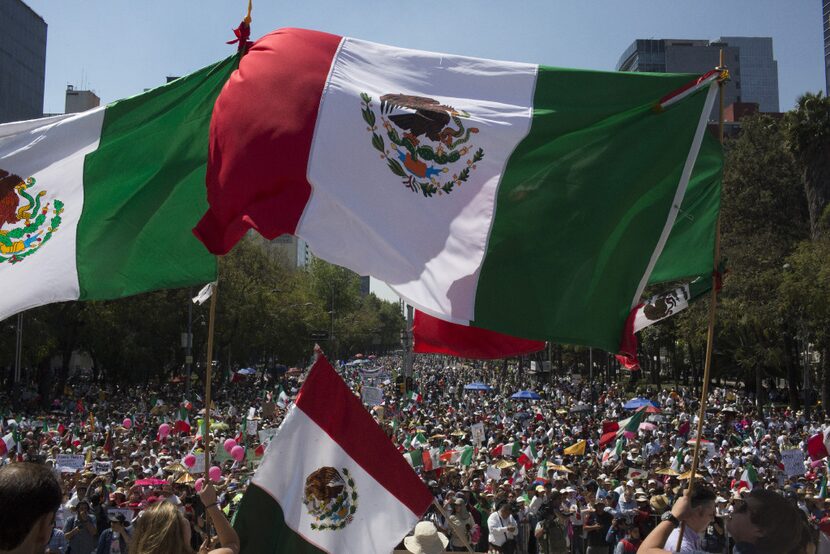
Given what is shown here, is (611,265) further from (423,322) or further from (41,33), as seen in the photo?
(41,33)

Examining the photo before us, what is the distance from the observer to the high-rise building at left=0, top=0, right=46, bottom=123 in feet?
270

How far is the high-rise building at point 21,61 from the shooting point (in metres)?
82.2

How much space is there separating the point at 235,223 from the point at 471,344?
2.17 m

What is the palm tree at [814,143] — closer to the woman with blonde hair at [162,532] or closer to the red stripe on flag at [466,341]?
the red stripe on flag at [466,341]

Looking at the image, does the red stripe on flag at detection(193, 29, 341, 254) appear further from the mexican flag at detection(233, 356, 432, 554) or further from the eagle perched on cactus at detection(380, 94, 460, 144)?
the mexican flag at detection(233, 356, 432, 554)

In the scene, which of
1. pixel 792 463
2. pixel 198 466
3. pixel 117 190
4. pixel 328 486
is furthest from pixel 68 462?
pixel 792 463

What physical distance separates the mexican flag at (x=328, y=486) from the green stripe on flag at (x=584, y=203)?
1.22 meters

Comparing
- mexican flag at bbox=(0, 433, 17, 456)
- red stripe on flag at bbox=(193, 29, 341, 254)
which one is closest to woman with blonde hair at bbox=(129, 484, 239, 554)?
red stripe on flag at bbox=(193, 29, 341, 254)

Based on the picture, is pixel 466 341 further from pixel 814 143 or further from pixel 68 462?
pixel 814 143

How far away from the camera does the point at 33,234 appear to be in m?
6.42

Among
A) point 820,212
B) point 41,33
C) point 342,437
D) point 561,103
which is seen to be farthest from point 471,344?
point 41,33

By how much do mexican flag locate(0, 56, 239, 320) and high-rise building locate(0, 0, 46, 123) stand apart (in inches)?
3239

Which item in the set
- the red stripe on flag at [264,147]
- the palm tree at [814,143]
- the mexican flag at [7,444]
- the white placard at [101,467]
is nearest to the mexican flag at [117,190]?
the red stripe on flag at [264,147]

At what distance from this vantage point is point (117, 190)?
21.5 feet
